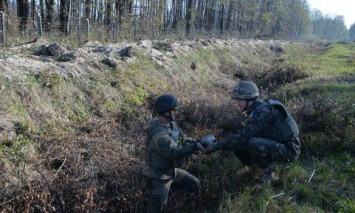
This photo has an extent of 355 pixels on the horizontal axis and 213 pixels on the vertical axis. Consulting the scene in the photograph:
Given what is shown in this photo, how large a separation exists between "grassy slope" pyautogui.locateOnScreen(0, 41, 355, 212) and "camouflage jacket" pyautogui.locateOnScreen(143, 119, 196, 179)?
0.47 m

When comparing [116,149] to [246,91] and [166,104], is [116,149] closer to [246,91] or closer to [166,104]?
[166,104]

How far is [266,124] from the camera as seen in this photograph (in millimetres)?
3994

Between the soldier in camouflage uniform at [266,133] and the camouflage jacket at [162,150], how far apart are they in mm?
604

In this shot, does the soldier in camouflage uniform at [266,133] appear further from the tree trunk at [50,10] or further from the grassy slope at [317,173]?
the tree trunk at [50,10]

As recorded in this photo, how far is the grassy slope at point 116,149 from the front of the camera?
142 inches

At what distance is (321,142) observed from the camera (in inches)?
205

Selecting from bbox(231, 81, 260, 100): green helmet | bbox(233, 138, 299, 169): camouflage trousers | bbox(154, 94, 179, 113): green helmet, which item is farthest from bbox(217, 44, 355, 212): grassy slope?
bbox(154, 94, 179, 113): green helmet

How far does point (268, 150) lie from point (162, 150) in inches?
56.4

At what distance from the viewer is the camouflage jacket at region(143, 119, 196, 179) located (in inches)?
130

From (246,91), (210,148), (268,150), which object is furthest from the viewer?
(246,91)

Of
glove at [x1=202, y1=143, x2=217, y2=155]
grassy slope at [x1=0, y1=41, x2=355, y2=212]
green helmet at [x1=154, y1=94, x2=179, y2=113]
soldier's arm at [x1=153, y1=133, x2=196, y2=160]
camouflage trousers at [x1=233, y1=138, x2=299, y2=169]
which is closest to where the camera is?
soldier's arm at [x1=153, y1=133, x2=196, y2=160]

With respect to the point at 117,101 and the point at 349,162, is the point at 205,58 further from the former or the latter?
the point at 349,162

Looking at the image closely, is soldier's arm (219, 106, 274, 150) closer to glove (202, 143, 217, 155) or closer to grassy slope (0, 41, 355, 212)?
glove (202, 143, 217, 155)

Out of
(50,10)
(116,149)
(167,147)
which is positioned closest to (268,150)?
(167,147)
